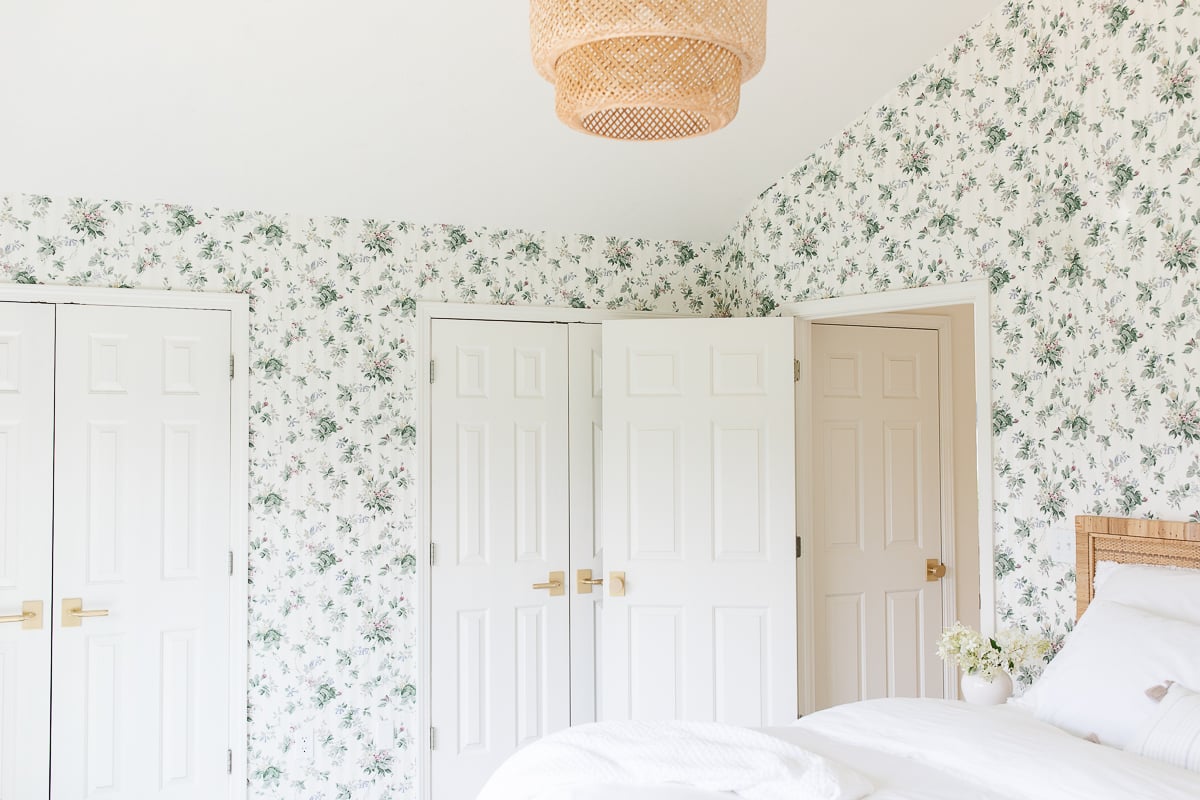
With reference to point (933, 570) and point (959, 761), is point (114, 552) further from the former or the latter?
point (933, 570)

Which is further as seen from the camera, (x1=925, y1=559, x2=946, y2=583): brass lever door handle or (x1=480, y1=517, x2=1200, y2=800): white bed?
(x1=925, y1=559, x2=946, y2=583): brass lever door handle

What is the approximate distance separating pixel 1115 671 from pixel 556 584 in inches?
90.3

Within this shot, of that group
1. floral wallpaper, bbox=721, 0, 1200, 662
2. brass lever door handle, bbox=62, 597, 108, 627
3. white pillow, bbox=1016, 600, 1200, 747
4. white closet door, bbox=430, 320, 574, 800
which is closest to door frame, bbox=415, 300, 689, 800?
white closet door, bbox=430, 320, 574, 800

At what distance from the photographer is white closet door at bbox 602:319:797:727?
3.96 meters

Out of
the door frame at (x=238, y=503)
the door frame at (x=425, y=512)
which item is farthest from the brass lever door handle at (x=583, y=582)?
the door frame at (x=238, y=503)

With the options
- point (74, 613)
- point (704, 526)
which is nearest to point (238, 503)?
point (74, 613)

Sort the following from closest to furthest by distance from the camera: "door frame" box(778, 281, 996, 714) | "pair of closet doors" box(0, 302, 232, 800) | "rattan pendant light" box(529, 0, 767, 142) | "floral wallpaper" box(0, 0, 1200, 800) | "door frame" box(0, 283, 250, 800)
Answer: "rattan pendant light" box(529, 0, 767, 142) < "floral wallpaper" box(0, 0, 1200, 800) < "door frame" box(778, 281, 996, 714) < "pair of closet doors" box(0, 302, 232, 800) < "door frame" box(0, 283, 250, 800)

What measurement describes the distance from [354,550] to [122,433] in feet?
3.03

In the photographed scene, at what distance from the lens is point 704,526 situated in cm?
399

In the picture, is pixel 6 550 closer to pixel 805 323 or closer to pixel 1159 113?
pixel 805 323

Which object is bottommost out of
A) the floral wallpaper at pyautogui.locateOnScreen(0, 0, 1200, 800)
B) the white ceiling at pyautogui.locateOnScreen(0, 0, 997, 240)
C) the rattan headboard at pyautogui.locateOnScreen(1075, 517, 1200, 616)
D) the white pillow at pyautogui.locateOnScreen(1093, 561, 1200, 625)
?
the white pillow at pyautogui.locateOnScreen(1093, 561, 1200, 625)

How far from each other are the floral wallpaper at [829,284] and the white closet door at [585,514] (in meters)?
0.27

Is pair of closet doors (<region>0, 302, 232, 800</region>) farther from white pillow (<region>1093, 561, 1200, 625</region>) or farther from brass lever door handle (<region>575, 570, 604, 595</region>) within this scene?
white pillow (<region>1093, 561, 1200, 625</region>)

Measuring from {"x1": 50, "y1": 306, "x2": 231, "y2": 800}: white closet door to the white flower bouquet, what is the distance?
2515 mm
